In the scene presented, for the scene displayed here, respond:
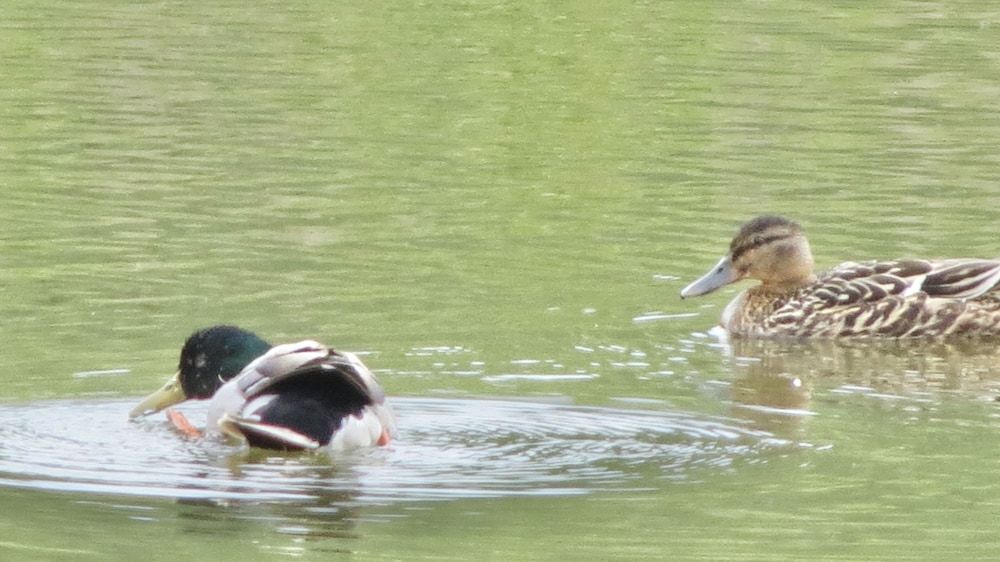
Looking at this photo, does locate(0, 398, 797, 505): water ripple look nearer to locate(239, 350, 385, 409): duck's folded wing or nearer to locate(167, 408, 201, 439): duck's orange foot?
locate(167, 408, 201, 439): duck's orange foot

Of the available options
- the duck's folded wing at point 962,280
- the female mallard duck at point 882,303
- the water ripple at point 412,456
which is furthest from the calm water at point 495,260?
the duck's folded wing at point 962,280

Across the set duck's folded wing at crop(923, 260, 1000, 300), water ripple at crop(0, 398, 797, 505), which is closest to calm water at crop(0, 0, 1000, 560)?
water ripple at crop(0, 398, 797, 505)

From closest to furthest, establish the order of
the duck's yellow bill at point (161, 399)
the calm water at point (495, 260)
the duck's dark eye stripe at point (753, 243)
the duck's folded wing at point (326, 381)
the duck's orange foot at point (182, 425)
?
the calm water at point (495, 260)
the duck's folded wing at point (326, 381)
the duck's orange foot at point (182, 425)
the duck's yellow bill at point (161, 399)
the duck's dark eye stripe at point (753, 243)

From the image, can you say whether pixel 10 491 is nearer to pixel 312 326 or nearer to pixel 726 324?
pixel 312 326

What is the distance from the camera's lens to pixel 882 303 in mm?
13258

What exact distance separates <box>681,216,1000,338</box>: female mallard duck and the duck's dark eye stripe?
35 centimetres

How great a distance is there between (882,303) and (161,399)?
4.50m

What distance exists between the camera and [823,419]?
1077cm

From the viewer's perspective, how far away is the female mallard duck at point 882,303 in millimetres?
13242

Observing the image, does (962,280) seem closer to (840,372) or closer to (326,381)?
(840,372)

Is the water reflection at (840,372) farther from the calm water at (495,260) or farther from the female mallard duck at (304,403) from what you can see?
the female mallard duck at (304,403)

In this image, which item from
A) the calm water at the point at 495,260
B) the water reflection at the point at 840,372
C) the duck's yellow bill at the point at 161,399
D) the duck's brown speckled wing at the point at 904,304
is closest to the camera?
the calm water at the point at 495,260

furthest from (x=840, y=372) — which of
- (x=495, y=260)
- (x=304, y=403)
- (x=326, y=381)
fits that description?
(x=304, y=403)

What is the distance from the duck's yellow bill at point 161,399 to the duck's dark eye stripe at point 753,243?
451cm
